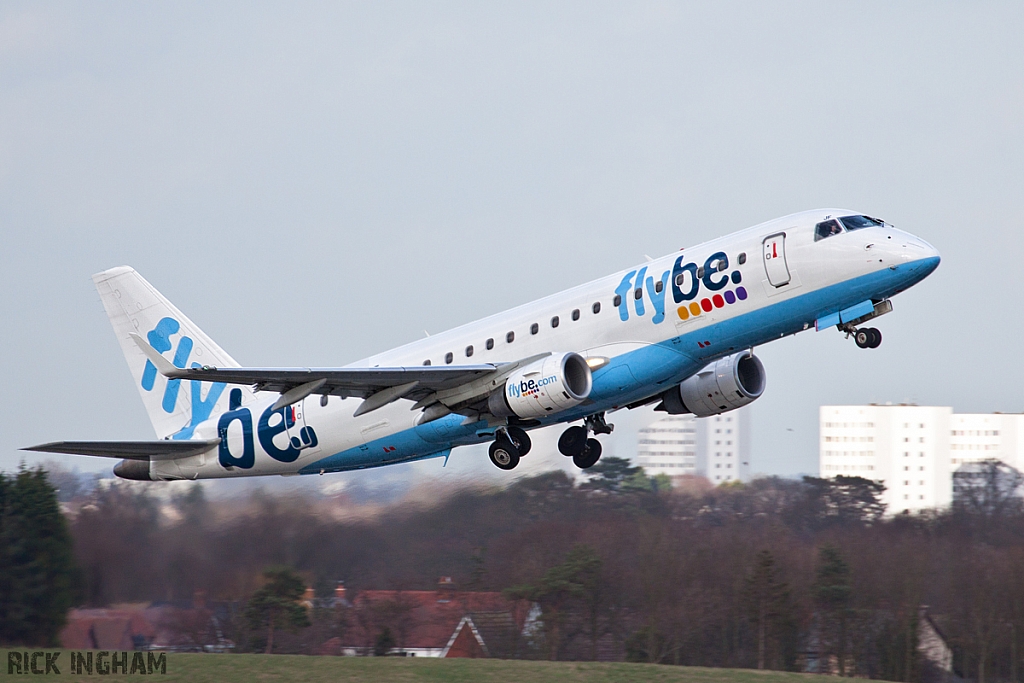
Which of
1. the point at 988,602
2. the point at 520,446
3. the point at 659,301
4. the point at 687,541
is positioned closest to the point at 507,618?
the point at 687,541

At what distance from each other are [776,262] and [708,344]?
231cm

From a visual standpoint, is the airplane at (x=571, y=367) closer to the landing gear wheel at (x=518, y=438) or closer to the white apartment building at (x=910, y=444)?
the landing gear wheel at (x=518, y=438)

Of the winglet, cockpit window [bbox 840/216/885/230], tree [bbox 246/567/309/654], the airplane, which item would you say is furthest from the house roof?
cockpit window [bbox 840/216/885/230]

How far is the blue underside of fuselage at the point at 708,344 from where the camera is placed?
24078mm

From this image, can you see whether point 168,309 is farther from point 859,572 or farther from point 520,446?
point 859,572

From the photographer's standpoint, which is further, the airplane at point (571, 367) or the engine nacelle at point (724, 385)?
the engine nacelle at point (724, 385)

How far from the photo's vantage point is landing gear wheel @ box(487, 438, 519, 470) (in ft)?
90.9

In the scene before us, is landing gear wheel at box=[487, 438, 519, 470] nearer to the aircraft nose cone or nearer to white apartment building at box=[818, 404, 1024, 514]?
the aircraft nose cone

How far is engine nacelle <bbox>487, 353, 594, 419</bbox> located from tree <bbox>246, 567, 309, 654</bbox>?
1727cm

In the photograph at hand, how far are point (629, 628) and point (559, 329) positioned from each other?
2823cm

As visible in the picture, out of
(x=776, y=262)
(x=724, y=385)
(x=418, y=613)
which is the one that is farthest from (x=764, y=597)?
(x=776, y=262)

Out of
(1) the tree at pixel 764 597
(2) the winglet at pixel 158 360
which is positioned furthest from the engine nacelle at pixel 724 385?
(1) the tree at pixel 764 597

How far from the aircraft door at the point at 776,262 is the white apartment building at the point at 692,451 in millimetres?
30224

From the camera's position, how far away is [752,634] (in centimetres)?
5222
